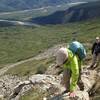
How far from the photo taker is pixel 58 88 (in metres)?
19.4

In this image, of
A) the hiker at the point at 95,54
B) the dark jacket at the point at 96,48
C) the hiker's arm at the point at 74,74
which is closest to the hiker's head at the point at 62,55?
the hiker's arm at the point at 74,74

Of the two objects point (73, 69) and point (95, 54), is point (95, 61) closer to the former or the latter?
point (95, 54)

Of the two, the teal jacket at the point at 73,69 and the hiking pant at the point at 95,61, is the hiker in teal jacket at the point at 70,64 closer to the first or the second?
the teal jacket at the point at 73,69

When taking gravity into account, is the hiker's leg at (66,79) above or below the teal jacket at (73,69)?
below

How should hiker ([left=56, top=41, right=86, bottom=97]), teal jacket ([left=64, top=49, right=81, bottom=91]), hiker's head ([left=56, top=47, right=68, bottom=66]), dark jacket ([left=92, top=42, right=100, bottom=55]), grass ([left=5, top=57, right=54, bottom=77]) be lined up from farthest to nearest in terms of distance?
grass ([left=5, top=57, right=54, bottom=77])
dark jacket ([left=92, top=42, right=100, bottom=55])
teal jacket ([left=64, top=49, right=81, bottom=91])
hiker ([left=56, top=41, right=86, bottom=97])
hiker's head ([left=56, top=47, right=68, bottom=66])

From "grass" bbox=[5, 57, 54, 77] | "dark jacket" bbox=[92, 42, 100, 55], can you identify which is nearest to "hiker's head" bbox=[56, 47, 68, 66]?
"dark jacket" bbox=[92, 42, 100, 55]

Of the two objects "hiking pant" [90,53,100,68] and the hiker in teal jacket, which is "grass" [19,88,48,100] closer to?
the hiker in teal jacket

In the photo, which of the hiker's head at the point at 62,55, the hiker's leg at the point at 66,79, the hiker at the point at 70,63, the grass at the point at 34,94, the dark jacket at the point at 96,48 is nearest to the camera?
the hiker's head at the point at 62,55

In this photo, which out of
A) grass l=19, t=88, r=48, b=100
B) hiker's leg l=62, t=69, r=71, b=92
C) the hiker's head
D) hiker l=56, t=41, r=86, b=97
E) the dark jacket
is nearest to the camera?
the hiker's head

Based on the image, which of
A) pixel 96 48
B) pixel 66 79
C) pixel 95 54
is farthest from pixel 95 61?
pixel 66 79

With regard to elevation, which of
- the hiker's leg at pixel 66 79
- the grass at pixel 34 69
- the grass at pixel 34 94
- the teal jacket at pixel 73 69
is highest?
the teal jacket at pixel 73 69

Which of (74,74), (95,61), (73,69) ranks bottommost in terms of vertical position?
(95,61)

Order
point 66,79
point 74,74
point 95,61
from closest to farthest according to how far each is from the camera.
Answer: point 74,74 → point 66,79 → point 95,61

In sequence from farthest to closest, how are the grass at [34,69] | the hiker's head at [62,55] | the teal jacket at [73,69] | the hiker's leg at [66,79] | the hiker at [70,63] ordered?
the grass at [34,69]
the hiker's leg at [66,79]
the teal jacket at [73,69]
the hiker at [70,63]
the hiker's head at [62,55]
